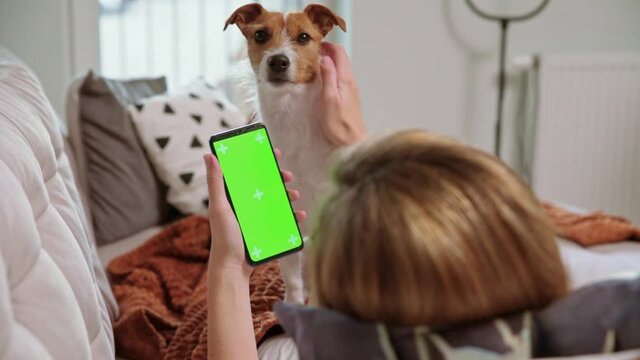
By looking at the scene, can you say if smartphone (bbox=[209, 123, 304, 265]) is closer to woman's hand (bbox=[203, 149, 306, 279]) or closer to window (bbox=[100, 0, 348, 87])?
woman's hand (bbox=[203, 149, 306, 279])

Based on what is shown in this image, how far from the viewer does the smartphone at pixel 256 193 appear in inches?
34.5

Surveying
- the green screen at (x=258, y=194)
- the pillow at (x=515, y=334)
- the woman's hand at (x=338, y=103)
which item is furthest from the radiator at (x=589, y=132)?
the pillow at (x=515, y=334)

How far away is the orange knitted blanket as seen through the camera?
1.19 m

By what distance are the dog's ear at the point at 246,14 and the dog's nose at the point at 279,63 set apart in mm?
71

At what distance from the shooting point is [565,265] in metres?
0.56

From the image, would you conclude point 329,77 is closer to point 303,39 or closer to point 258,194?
point 303,39

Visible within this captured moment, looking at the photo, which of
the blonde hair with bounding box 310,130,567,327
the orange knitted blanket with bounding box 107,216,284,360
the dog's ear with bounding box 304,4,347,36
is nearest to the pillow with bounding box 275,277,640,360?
the blonde hair with bounding box 310,130,567,327

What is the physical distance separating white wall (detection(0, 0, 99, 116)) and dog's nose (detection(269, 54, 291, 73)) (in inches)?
63.9

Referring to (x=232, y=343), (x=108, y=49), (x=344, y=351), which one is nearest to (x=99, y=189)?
(x=108, y=49)

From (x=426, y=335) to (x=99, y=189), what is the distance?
1.57m

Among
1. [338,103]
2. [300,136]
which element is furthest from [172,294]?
[338,103]

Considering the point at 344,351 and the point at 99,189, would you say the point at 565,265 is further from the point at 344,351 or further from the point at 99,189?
the point at 99,189

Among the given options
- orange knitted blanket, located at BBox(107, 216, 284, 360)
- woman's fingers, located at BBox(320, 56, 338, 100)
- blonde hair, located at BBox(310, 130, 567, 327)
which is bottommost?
orange knitted blanket, located at BBox(107, 216, 284, 360)

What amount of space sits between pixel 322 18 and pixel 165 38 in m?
1.69
